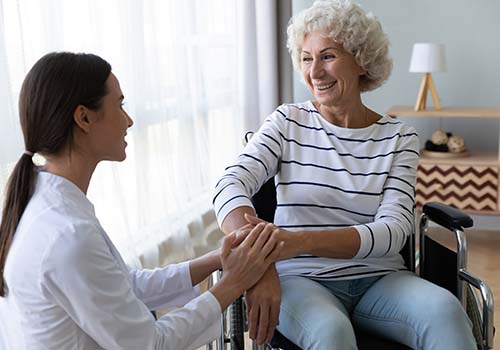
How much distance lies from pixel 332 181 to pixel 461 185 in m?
2.05

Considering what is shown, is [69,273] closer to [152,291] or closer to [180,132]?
[152,291]

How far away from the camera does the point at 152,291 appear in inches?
59.5

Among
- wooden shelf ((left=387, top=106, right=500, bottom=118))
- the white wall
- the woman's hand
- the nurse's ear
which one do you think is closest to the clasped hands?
the woman's hand

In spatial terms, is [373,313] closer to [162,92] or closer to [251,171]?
[251,171]

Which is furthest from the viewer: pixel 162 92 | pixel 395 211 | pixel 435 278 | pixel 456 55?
pixel 456 55

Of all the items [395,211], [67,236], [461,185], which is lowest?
[461,185]

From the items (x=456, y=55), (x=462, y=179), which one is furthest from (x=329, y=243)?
(x=456, y=55)

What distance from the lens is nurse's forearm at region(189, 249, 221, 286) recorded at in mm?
1573

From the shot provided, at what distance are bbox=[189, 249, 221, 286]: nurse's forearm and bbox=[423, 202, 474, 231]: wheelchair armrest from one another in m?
0.64

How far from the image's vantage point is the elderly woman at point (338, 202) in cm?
154

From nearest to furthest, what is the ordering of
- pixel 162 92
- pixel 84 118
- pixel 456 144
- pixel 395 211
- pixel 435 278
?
pixel 84 118 < pixel 395 211 < pixel 435 278 < pixel 162 92 < pixel 456 144

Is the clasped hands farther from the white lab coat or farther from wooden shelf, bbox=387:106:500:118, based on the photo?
wooden shelf, bbox=387:106:500:118

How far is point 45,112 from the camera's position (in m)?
1.16

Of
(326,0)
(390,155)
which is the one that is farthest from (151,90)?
(390,155)
